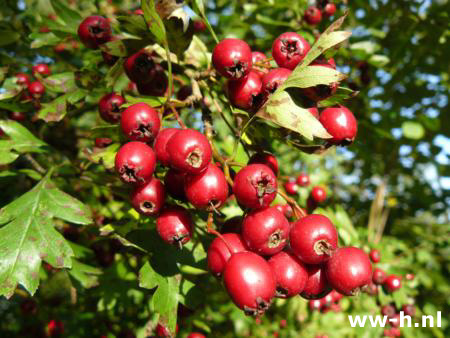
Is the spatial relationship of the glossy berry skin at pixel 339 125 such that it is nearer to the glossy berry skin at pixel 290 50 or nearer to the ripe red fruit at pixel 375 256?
the glossy berry skin at pixel 290 50

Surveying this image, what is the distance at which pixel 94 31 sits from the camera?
1629 mm

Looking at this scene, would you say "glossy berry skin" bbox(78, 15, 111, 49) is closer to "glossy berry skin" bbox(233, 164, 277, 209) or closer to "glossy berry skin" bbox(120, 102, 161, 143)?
"glossy berry skin" bbox(120, 102, 161, 143)

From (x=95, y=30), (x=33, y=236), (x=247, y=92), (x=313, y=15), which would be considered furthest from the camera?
(x=313, y=15)

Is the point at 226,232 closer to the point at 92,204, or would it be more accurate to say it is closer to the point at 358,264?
the point at 358,264

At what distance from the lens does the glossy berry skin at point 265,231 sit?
1.14 m

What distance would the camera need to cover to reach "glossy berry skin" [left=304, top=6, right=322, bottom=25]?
2.08 meters

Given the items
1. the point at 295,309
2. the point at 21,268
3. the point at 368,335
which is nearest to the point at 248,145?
the point at 21,268

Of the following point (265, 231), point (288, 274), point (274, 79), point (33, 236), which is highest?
point (274, 79)

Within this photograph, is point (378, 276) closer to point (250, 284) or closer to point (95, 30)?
point (250, 284)

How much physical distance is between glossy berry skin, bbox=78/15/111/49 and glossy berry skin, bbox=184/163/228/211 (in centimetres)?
87

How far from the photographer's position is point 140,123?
4.09ft

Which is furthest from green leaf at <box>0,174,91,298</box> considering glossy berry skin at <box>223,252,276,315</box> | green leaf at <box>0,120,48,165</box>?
glossy berry skin at <box>223,252,276,315</box>

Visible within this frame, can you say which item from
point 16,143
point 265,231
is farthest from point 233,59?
point 16,143

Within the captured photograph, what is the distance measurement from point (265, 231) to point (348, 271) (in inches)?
11.3
